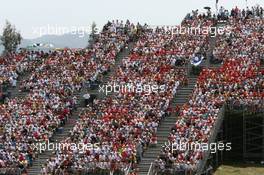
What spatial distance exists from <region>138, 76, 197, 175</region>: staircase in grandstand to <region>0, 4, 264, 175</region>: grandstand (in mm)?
67

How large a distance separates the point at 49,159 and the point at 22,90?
1254cm

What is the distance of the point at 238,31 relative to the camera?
55969 mm

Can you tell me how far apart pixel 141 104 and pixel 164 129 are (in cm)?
291

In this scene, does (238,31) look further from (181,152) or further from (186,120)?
(181,152)

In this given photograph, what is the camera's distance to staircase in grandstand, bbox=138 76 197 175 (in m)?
41.4

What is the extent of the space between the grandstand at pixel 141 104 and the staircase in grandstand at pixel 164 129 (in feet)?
0.22

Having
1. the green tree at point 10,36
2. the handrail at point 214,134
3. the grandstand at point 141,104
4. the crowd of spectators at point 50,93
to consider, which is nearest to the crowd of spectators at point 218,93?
the grandstand at point 141,104

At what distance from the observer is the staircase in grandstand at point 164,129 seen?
4141 centimetres

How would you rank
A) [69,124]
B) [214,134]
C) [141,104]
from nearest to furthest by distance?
[214,134] < [141,104] < [69,124]

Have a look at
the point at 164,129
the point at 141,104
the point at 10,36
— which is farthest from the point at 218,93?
the point at 10,36

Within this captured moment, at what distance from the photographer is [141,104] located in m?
47.0

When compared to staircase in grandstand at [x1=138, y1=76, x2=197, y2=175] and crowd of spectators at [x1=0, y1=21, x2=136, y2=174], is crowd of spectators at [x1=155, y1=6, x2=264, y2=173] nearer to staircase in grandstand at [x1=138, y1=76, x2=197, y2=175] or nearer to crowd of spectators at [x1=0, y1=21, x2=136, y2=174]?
staircase in grandstand at [x1=138, y1=76, x2=197, y2=175]

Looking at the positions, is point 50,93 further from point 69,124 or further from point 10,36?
point 10,36

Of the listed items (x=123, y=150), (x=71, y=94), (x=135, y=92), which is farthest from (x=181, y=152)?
(x=71, y=94)
